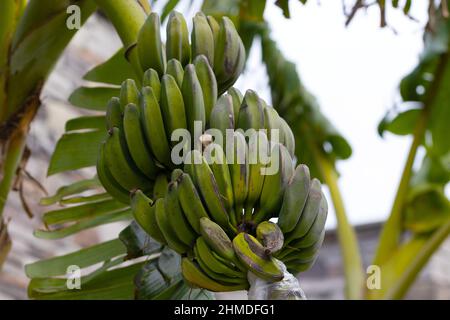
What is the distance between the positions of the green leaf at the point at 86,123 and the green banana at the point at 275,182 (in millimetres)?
596

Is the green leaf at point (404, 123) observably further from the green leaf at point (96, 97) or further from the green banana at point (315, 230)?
the green banana at point (315, 230)

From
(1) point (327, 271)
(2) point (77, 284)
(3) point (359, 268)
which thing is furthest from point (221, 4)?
(1) point (327, 271)

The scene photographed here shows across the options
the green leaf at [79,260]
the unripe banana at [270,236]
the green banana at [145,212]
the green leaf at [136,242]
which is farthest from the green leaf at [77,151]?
the unripe banana at [270,236]

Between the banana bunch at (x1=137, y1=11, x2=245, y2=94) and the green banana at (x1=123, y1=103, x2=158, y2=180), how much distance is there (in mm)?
66

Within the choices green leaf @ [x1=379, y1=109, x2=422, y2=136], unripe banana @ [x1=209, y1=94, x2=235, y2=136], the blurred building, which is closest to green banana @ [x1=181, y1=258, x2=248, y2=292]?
unripe banana @ [x1=209, y1=94, x2=235, y2=136]

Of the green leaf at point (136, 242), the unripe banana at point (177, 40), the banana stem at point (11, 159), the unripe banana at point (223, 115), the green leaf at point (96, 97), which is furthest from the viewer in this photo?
the green leaf at point (96, 97)

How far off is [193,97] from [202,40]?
3.7 inches

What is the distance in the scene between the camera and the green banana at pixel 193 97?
0.70m

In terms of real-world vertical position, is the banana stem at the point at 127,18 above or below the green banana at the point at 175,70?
above

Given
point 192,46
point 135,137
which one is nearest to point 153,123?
point 135,137

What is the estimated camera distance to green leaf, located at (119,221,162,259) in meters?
0.89

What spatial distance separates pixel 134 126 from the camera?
707mm

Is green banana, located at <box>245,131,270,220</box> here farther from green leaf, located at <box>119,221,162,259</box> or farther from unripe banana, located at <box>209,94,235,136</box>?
green leaf, located at <box>119,221,162,259</box>
